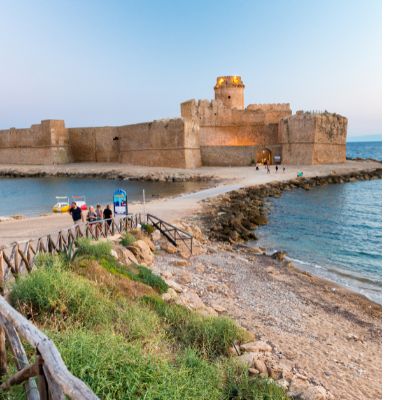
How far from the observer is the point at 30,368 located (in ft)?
7.41

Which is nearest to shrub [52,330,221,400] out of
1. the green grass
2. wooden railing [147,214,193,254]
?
the green grass

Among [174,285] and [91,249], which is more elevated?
[91,249]

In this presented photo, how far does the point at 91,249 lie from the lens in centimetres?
725

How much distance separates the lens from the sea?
417 inches

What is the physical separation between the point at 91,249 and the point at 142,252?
6.65 ft

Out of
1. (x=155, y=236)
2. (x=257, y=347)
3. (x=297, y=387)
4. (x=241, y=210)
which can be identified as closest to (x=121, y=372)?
(x=297, y=387)

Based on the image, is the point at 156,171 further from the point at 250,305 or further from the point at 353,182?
the point at 250,305

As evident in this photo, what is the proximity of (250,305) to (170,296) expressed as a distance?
1.74 meters

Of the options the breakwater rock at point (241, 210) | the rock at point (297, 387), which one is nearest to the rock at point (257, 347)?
the rock at point (297, 387)

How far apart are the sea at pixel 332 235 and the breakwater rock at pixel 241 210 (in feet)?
1.90

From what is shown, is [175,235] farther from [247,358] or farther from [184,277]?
[247,358]

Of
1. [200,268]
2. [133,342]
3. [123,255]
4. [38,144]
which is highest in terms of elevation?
[38,144]

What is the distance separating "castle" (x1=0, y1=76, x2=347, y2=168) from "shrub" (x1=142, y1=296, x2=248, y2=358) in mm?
31047

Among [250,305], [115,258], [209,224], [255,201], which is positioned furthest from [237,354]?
[255,201]
